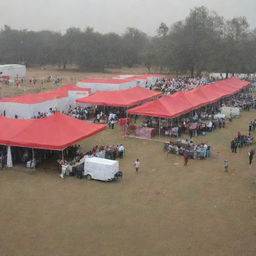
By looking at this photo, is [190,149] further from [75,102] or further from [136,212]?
[75,102]

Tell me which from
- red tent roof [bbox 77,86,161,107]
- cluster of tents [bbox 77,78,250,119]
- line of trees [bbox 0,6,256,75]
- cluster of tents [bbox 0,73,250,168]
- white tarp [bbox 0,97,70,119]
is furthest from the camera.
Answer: line of trees [bbox 0,6,256,75]

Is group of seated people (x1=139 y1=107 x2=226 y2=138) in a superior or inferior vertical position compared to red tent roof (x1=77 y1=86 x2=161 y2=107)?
inferior

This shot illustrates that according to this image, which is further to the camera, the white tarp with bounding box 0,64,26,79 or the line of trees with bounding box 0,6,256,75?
the line of trees with bounding box 0,6,256,75

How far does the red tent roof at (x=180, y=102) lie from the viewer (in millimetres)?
22891

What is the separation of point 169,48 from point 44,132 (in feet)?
159

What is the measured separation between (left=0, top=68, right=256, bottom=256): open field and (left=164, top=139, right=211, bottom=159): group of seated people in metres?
0.77

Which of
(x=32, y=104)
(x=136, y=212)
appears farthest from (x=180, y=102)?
(x=136, y=212)

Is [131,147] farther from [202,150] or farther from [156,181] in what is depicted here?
[156,181]

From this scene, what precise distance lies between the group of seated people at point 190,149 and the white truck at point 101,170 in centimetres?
483

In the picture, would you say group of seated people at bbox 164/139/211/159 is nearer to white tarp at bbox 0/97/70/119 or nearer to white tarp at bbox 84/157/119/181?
white tarp at bbox 84/157/119/181

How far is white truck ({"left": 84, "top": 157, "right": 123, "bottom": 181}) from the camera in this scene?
14.2m

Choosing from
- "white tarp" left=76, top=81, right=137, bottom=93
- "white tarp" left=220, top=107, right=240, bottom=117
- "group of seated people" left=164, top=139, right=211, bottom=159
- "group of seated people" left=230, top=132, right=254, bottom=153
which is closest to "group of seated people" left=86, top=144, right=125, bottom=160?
"group of seated people" left=164, top=139, right=211, bottom=159

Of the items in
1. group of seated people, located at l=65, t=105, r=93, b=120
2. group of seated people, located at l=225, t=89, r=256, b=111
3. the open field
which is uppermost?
group of seated people, located at l=225, t=89, r=256, b=111

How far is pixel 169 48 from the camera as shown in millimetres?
61000
